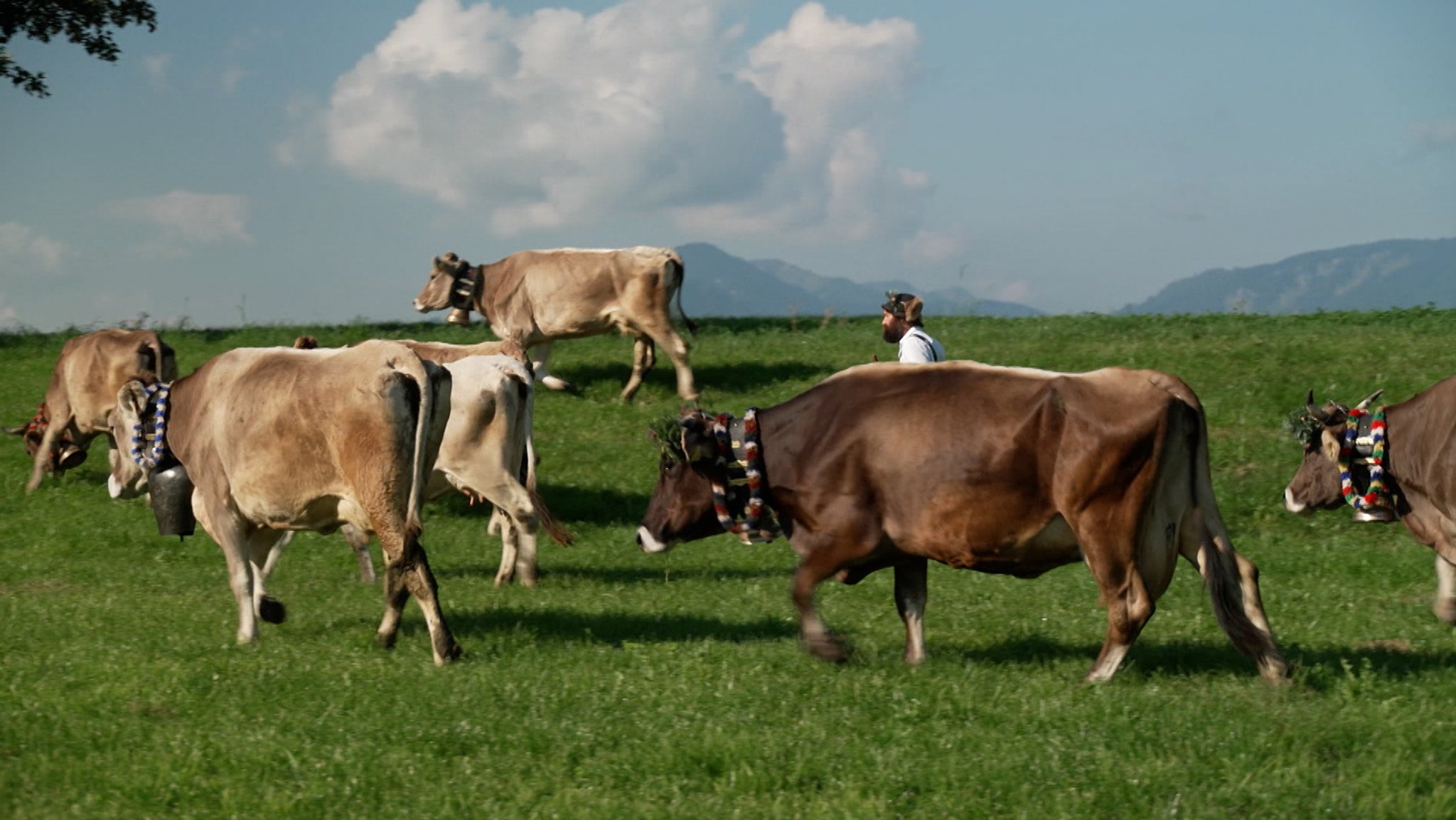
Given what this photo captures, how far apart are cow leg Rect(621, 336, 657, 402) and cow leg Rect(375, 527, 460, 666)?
13.0m

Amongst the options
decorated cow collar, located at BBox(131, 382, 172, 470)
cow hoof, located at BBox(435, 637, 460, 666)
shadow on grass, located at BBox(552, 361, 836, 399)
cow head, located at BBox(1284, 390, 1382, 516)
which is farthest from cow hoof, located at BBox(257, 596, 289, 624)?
shadow on grass, located at BBox(552, 361, 836, 399)

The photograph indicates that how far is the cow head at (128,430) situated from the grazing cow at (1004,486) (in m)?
5.07

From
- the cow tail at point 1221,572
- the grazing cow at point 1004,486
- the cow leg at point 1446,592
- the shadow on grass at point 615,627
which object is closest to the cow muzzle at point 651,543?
the shadow on grass at point 615,627

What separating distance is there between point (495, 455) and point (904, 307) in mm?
3996

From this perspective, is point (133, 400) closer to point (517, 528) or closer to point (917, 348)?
point (517, 528)

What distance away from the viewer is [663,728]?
8.04 metres

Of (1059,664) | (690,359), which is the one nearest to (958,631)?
(1059,664)

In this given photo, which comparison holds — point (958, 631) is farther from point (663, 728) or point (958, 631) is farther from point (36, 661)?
point (36, 661)

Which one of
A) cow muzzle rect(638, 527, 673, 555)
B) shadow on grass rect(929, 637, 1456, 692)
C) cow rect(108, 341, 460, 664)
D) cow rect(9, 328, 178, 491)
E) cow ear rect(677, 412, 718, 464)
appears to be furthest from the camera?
cow rect(9, 328, 178, 491)

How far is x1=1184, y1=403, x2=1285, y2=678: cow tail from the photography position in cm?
880

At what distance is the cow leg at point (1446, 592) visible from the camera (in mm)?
11398

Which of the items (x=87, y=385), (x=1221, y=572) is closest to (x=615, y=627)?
(x=1221, y=572)

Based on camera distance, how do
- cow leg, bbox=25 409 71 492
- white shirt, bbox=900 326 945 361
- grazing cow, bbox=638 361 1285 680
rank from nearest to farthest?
grazing cow, bbox=638 361 1285 680
white shirt, bbox=900 326 945 361
cow leg, bbox=25 409 71 492

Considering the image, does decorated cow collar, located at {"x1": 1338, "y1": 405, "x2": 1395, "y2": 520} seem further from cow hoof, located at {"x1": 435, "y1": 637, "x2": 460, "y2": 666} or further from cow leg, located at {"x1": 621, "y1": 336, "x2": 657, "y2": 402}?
cow leg, located at {"x1": 621, "y1": 336, "x2": 657, "y2": 402}
